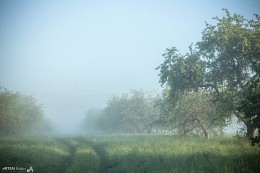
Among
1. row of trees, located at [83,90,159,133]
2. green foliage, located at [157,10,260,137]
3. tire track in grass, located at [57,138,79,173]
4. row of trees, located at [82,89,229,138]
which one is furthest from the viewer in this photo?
row of trees, located at [83,90,159,133]

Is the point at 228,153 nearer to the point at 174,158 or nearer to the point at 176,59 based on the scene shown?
the point at 174,158

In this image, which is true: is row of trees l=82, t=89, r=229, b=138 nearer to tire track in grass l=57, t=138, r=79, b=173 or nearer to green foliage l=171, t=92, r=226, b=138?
green foliage l=171, t=92, r=226, b=138

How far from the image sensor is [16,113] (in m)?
67.4

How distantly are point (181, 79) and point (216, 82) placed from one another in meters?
3.89

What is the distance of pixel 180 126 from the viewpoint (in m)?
31.2

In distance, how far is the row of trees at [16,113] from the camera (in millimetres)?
52719

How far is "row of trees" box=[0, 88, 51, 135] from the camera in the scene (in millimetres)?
52719

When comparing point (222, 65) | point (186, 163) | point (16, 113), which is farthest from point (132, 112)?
point (186, 163)

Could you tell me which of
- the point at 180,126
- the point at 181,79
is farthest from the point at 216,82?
the point at 180,126
